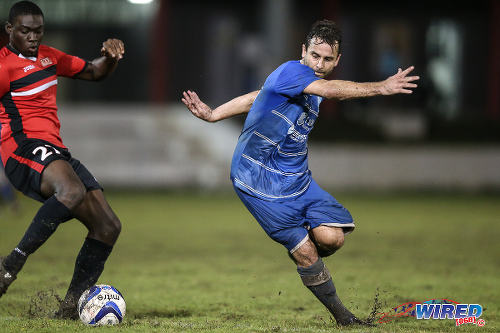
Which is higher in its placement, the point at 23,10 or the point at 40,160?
the point at 23,10

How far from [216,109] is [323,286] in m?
1.48

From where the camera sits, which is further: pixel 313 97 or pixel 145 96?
pixel 145 96

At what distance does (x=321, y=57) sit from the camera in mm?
5488

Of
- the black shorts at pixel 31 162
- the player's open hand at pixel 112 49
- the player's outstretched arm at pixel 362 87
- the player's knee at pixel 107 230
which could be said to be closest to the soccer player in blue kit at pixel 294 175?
the player's outstretched arm at pixel 362 87

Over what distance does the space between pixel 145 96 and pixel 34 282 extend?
21189 mm

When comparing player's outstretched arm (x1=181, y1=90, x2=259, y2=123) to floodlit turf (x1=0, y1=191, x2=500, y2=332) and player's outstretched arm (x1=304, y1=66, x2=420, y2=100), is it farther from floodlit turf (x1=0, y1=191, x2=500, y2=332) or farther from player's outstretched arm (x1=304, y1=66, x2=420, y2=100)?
floodlit turf (x1=0, y1=191, x2=500, y2=332)

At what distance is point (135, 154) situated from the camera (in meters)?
20.4

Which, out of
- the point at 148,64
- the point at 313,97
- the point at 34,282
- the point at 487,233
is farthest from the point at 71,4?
the point at 313,97

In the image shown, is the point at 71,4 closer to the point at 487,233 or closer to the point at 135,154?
the point at 135,154

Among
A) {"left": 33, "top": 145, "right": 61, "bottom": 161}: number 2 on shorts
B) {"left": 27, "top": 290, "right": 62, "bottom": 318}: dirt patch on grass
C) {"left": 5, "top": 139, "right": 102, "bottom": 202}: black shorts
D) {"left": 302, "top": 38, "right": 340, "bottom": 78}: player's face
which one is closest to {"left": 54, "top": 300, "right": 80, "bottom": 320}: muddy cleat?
{"left": 27, "top": 290, "right": 62, "bottom": 318}: dirt patch on grass

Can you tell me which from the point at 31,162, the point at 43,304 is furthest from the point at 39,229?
the point at 43,304

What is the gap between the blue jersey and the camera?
5.55 m

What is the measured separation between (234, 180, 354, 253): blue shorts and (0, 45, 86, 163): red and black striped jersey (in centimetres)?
152

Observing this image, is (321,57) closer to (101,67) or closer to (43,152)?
(101,67)
